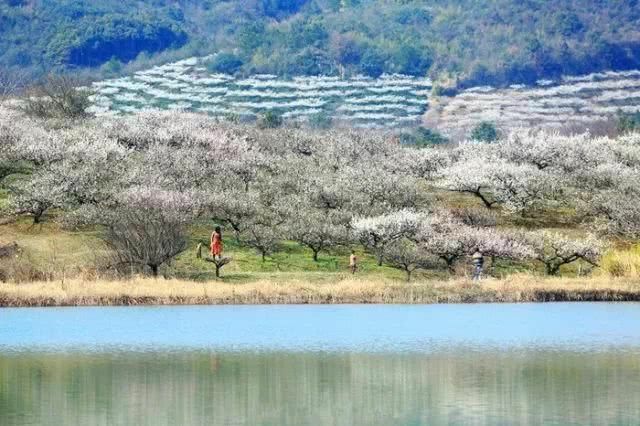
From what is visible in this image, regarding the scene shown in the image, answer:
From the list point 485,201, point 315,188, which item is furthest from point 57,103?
point 485,201

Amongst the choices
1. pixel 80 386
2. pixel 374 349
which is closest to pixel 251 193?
pixel 374 349

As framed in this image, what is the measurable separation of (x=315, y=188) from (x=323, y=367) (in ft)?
140

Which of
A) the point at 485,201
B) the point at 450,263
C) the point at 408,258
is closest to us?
the point at 408,258

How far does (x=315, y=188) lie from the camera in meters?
74.9

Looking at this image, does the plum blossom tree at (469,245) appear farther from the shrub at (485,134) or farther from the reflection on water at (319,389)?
the shrub at (485,134)

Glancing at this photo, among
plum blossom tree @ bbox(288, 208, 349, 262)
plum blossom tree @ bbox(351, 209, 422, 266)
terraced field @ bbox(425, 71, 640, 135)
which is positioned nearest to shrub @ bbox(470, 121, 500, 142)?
terraced field @ bbox(425, 71, 640, 135)

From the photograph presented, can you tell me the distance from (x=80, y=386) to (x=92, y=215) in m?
36.7

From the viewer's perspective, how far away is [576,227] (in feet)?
245

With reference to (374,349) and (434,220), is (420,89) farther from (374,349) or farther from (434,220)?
(374,349)

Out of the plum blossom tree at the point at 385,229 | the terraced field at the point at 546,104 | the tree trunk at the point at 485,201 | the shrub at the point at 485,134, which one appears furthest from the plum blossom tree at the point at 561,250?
the terraced field at the point at 546,104

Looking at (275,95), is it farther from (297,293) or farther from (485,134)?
(297,293)

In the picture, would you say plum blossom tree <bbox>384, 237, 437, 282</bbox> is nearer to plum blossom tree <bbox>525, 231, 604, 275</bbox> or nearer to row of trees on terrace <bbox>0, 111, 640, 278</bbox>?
row of trees on terrace <bbox>0, 111, 640, 278</bbox>

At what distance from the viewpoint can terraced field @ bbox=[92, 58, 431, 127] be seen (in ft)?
557

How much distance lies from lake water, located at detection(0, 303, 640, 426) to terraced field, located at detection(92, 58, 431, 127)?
118035 mm
